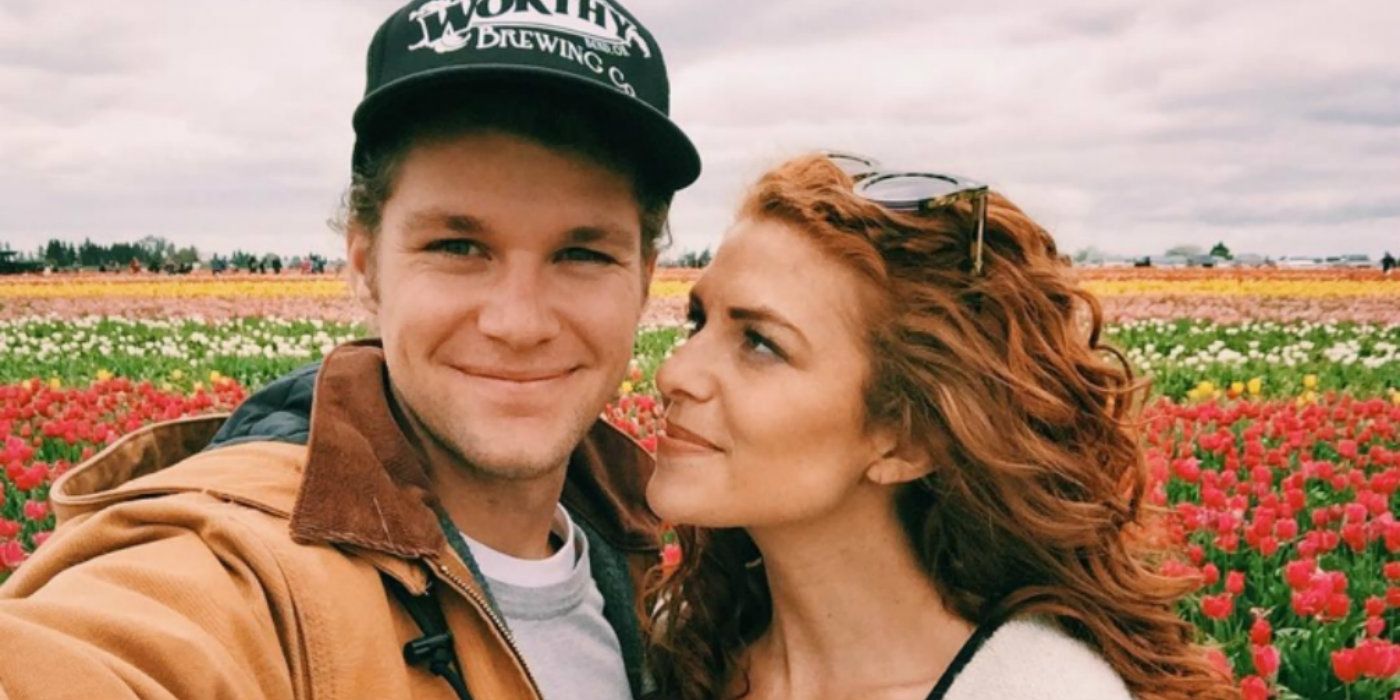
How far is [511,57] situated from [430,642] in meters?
0.98

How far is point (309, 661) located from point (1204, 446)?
604 cm

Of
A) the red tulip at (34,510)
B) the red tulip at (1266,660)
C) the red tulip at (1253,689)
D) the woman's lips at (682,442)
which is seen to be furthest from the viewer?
the red tulip at (34,510)

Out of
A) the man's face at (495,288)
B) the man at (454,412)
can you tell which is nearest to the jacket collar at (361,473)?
the man at (454,412)

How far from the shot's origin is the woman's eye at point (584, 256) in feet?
7.63

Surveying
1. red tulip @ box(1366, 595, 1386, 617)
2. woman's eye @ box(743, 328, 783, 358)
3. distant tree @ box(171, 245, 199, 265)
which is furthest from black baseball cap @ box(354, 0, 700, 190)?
distant tree @ box(171, 245, 199, 265)

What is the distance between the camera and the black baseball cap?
209 centimetres

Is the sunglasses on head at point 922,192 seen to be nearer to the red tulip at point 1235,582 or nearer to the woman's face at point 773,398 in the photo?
the woman's face at point 773,398

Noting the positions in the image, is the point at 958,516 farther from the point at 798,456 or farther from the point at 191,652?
the point at 191,652

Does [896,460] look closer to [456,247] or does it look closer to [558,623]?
[558,623]

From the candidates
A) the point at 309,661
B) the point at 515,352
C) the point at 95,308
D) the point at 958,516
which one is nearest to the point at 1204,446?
the point at 958,516

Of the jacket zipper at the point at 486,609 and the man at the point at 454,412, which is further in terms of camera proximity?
the jacket zipper at the point at 486,609

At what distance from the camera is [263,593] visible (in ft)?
5.20

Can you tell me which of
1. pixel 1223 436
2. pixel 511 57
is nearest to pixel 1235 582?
pixel 1223 436

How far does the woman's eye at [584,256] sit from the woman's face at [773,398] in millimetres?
343
